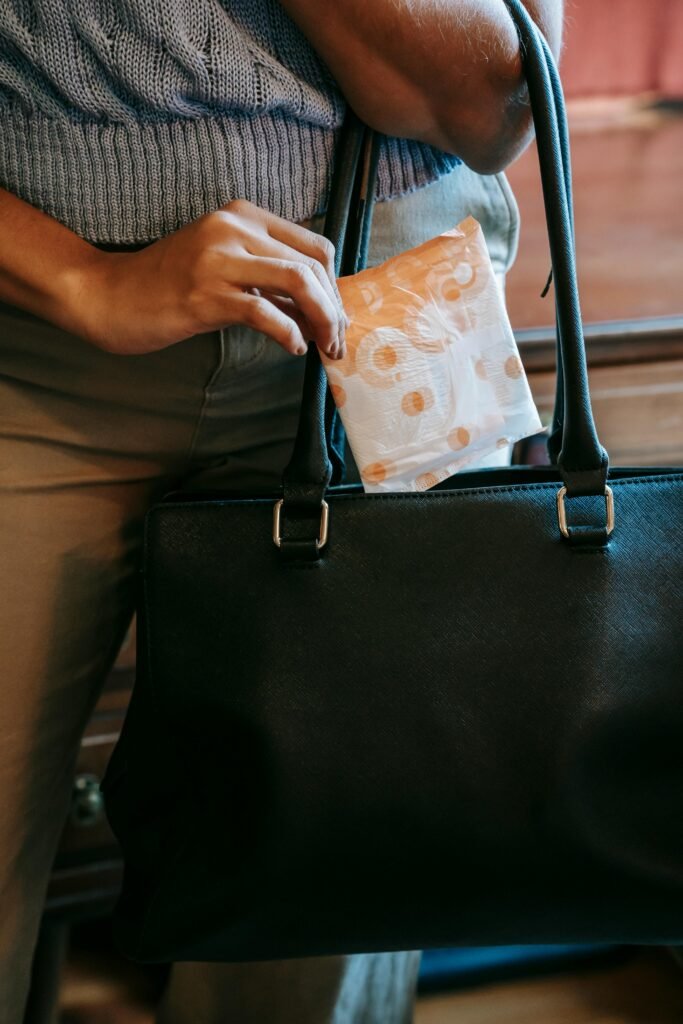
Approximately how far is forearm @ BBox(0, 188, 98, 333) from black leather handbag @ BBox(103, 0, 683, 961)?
5.3 inches

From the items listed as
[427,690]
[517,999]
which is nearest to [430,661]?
[427,690]

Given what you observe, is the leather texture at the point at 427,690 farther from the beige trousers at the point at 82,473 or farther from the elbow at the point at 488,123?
the elbow at the point at 488,123

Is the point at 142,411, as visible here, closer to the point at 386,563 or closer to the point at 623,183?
the point at 386,563

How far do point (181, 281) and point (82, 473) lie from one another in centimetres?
19

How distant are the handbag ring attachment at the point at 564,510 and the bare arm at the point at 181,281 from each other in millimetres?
163

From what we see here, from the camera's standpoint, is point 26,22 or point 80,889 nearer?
point 26,22

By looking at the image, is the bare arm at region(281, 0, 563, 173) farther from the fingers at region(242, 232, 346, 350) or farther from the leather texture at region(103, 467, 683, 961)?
the leather texture at region(103, 467, 683, 961)

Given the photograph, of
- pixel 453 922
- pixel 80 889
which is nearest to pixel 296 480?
pixel 453 922

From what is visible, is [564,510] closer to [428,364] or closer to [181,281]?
[428,364]

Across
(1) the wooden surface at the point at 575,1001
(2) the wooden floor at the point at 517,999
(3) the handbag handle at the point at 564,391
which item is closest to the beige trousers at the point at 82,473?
(3) the handbag handle at the point at 564,391

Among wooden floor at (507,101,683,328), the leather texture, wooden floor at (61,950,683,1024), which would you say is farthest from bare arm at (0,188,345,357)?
wooden floor at (61,950,683,1024)

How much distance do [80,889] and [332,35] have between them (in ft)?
3.35

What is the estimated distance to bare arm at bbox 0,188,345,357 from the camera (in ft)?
1.56

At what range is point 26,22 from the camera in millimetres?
499
